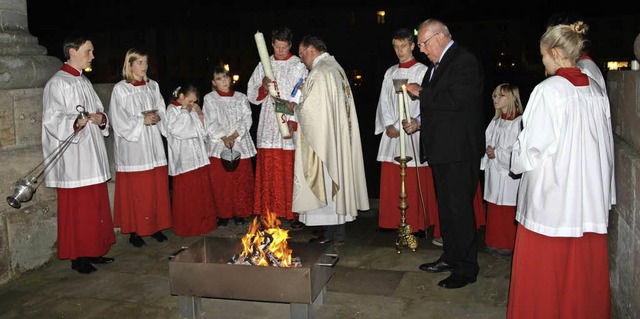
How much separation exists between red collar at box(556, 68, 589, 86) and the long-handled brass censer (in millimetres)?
4297

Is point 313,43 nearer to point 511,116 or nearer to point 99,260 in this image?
point 511,116

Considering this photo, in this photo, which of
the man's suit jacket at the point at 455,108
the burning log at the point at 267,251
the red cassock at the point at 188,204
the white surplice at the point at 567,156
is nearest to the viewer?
the white surplice at the point at 567,156

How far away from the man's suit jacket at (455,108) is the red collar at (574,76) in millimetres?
1308

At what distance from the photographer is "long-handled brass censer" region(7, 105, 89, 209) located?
18.7 ft

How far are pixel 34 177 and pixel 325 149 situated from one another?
282cm

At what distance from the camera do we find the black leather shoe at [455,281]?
5344 millimetres

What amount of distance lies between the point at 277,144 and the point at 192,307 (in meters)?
2.94

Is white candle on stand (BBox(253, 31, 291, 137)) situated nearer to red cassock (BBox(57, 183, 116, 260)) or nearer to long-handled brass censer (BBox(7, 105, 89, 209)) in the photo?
long-handled brass censer (BBox(7, 105, 89, 209))

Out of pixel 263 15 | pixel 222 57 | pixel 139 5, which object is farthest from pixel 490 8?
pixel 139 5

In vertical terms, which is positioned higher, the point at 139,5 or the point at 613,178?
A: the point at 139,5

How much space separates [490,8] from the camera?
59.9 m

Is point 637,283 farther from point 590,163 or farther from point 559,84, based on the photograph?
point 559,84

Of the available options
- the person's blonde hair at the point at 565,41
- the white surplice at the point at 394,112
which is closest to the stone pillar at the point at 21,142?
the white surplice at the point at 394,112

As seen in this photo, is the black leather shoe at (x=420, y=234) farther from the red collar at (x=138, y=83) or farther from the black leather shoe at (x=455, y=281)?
the red collar at (x=138, y=83)
